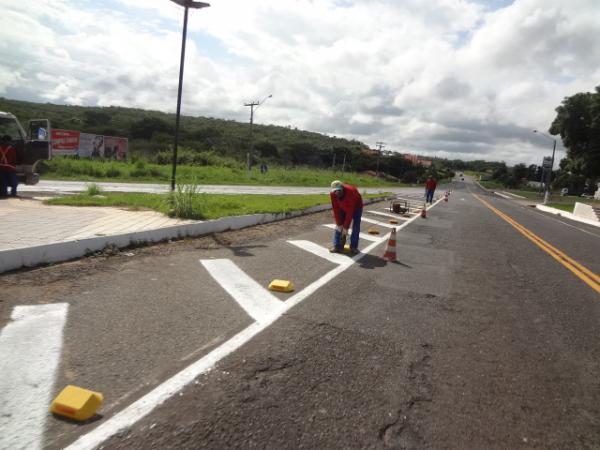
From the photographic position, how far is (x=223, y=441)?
2.29 m

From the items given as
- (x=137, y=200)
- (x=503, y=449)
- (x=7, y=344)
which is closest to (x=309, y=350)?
(x=503, y=449)

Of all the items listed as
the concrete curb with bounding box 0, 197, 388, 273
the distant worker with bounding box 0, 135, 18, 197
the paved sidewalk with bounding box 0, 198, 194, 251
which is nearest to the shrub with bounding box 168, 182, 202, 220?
the paved sidewalk with bounding box 0, 198, 194, 251

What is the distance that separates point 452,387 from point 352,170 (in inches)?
3555

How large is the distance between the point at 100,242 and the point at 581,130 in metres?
53.0

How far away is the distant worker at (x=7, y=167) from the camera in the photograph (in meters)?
10.5

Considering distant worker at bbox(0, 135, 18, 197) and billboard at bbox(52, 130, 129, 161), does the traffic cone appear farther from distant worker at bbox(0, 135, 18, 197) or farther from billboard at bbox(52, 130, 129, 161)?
billboard at bbox(52, 130, 129, 161)

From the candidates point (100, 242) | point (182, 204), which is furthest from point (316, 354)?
point (182, 204)

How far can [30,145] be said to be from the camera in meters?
11.8

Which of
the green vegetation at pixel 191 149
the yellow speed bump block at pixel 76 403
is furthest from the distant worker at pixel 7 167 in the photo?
the green vegetation at pixel 191 149

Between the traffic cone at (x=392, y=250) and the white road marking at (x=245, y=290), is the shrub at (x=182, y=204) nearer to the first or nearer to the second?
the white road marking at (x=245, y=290)

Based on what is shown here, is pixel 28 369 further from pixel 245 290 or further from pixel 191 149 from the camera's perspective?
pixel 191 149

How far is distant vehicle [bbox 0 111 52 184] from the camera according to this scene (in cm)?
1162

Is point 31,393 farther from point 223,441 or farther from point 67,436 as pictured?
point 223,441

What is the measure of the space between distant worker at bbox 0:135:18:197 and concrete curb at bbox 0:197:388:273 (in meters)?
5.76
